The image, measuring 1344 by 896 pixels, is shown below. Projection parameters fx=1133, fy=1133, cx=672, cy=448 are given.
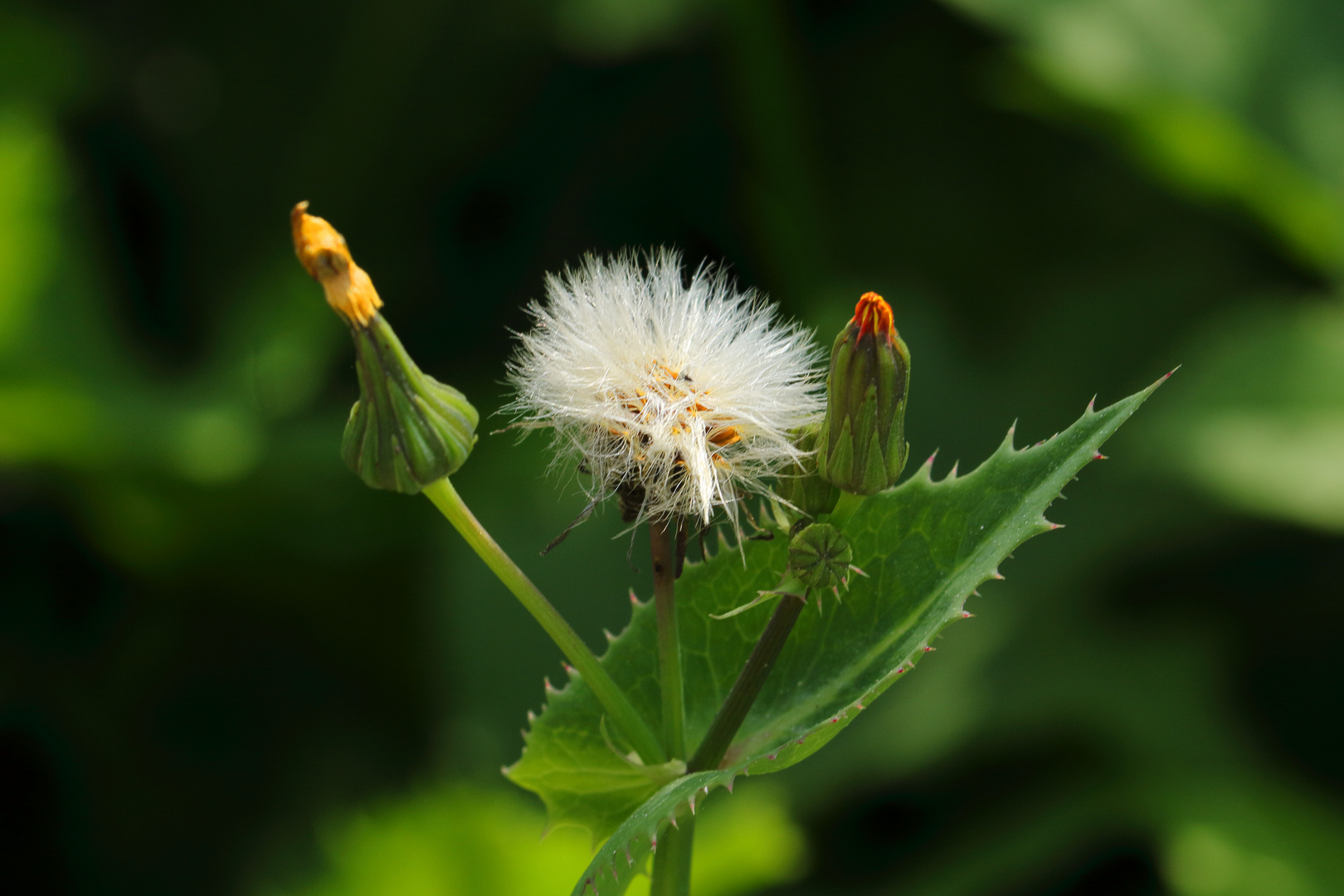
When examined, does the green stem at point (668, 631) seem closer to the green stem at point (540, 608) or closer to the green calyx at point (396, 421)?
the green stem at point (540, 608)

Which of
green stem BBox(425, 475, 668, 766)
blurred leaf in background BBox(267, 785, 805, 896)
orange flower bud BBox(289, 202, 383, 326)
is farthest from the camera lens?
blurred leaf in background BBox(267, 785, 805, 896)

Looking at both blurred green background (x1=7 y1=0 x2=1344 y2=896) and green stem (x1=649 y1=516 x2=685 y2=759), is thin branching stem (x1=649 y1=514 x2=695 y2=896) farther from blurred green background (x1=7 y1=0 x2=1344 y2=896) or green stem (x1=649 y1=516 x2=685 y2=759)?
blurred green background (x1=7 y1=0 x2=1344 y2=896)

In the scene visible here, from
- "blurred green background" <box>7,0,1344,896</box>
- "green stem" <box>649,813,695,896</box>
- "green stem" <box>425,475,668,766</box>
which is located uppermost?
"blurred green background" <box>7,0,1344,896</box>

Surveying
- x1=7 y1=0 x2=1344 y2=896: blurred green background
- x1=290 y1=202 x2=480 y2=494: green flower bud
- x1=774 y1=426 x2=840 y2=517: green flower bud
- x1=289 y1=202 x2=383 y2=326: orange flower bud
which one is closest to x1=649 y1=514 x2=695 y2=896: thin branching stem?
x1=774 y1=426 x2=840 y2=517: green flower bud

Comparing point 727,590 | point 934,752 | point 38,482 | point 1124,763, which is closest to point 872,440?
point 727,590

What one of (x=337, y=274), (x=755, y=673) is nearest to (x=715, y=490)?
(x=755, y=673)

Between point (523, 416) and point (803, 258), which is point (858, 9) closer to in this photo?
point (803, 258)

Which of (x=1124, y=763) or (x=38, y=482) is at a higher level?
(x=1124, y=763)
